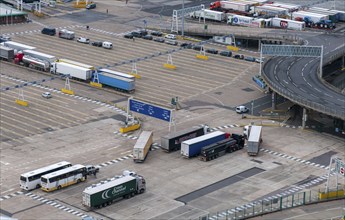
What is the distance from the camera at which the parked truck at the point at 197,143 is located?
156 meters

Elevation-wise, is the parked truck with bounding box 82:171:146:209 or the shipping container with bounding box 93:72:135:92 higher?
the shipping container with bounding box 93:72:135:92

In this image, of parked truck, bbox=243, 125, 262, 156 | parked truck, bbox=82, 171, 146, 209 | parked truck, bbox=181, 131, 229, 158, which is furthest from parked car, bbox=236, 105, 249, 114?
parked truck, bbox=82, 171, 146, 209

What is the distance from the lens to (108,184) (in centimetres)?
13812

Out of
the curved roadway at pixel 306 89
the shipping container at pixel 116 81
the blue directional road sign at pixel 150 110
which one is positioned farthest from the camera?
the shipping container at pixel 116 81

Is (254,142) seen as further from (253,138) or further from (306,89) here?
(306,89)

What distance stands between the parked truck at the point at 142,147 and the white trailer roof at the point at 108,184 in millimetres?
12973

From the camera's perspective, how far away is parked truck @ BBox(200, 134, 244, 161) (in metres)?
156

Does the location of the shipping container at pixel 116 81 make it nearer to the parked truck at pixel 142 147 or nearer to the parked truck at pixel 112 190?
the parked truck at pixel 142 147

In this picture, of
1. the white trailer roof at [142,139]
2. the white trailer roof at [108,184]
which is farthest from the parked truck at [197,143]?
the white trailer roof at [108,184]

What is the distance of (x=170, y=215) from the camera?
135 metres

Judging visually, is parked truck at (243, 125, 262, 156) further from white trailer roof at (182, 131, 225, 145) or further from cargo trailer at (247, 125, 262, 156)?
white trailer roof at (182, 131, 225, 145)

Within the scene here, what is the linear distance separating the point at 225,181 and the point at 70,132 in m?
34.5

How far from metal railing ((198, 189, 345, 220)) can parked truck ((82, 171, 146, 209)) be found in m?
12.5

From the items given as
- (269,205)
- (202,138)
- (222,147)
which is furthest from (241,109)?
(269,205)
